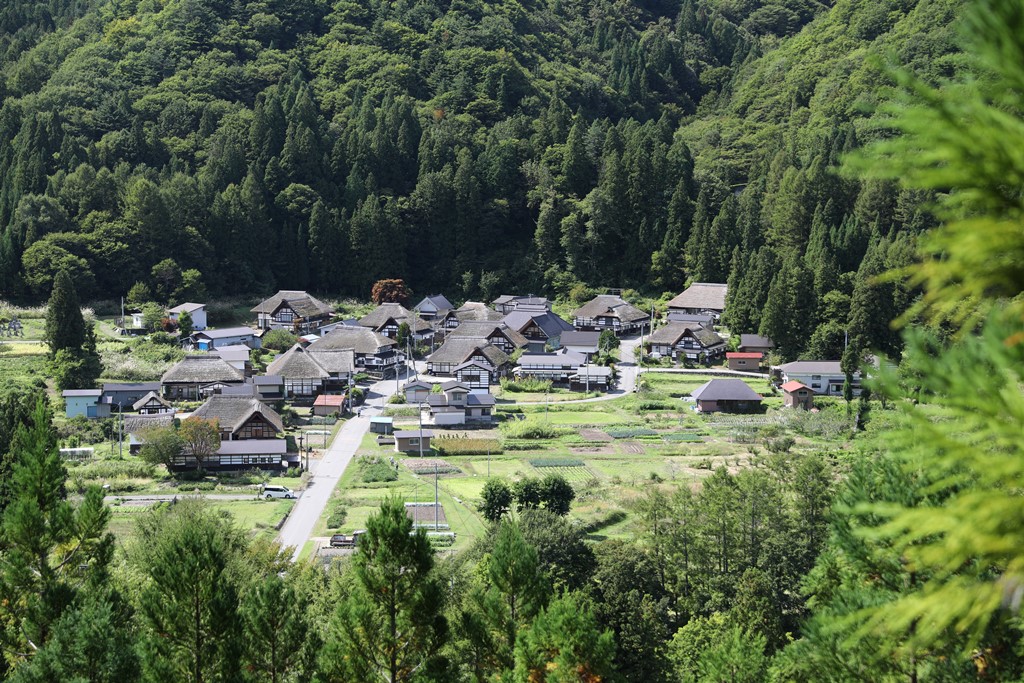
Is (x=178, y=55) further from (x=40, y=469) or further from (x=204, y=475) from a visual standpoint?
(x=40, y=469)

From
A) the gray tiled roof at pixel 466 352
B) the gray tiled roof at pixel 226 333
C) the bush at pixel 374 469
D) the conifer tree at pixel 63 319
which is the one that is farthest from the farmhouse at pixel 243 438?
the gray tiled roof at pixel 226 333

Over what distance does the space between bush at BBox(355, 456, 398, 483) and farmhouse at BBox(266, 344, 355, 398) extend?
7241mm

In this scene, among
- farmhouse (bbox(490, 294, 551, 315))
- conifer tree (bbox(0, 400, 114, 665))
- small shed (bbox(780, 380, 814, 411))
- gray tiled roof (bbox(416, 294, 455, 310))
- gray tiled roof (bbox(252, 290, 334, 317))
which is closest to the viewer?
conifer tree (bbox(0, 400, 114, 665))

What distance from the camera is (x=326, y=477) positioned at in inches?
912

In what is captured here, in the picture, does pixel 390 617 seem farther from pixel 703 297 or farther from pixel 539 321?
pixel 703 297

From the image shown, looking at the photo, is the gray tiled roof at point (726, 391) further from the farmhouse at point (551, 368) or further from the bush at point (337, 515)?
the bush at point (337, 515)

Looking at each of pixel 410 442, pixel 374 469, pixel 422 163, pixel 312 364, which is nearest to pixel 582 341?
pixel 312 364

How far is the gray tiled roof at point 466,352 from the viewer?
34.2 meters

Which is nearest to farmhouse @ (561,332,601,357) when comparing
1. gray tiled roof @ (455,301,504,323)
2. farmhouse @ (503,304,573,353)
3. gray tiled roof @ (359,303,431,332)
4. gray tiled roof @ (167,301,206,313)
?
farmhouse @ (503,304,573,353)

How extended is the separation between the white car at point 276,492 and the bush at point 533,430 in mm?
7347

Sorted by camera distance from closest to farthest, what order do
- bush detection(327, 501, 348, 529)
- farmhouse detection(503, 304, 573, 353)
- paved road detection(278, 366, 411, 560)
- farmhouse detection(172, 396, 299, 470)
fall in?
1. paved road detection(278, 366, 411, 560)
2. bush detection(327, 501, 348, 529)
3. farmhouse detection(172, 396, 299, 470)
4. farmhouse detection(503, 304, 573, 353)

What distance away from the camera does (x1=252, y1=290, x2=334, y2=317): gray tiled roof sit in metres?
41.2

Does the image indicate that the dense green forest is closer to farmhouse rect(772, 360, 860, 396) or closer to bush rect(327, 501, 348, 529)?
farmhouse rect(772, 360, 860, 396)

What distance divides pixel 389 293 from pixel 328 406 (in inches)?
621
